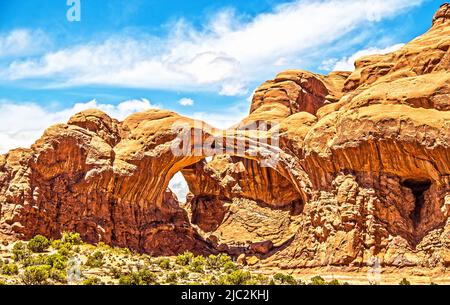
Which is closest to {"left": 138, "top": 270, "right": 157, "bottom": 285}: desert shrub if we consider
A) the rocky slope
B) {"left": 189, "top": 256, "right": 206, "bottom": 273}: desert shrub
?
{"left": 189, "top": 256, "right": 206, "bottom": 273}: desert shrub

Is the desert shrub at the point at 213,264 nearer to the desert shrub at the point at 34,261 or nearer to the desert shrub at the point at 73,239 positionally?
the desert shrub at the point at 73,239

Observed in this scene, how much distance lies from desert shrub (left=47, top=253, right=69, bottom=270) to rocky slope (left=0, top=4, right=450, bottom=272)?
815cm

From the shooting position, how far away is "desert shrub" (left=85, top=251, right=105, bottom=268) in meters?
30.4

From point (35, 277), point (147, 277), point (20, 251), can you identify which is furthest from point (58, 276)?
point (20, 251)

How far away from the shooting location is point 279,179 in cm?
5144

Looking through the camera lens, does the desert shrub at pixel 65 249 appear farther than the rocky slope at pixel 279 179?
No

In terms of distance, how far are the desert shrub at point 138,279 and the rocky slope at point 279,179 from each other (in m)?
12.1

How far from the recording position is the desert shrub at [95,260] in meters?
30.4

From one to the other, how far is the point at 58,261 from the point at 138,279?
540 centimetres

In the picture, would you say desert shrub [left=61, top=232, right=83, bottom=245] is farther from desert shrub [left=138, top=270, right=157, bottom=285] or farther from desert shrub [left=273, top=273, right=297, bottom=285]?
desert shrub [left=273, top=273, right=297, bottom=285]

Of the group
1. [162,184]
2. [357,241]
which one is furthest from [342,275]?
[162,184]

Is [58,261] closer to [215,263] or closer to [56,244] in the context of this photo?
[56,244]

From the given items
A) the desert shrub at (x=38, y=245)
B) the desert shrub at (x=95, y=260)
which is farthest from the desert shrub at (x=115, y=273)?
the desert shrub at (x=38, y=245)
